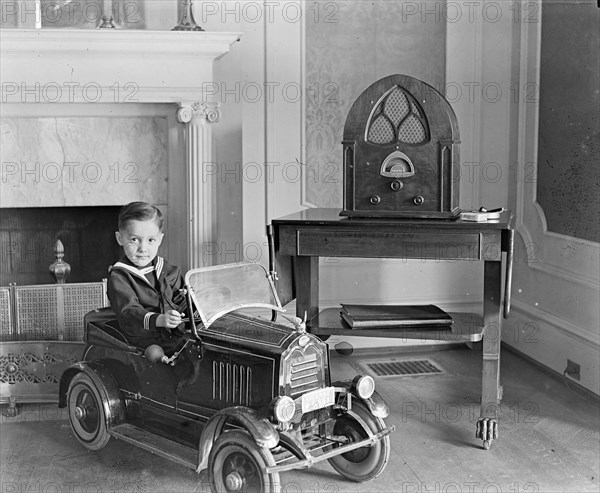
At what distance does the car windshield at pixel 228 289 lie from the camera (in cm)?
303

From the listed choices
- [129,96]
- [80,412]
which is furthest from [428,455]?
[129,96]

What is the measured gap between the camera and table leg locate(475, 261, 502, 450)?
3.45 m

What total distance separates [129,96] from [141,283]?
132 cm

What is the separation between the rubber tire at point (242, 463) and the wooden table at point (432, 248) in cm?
99

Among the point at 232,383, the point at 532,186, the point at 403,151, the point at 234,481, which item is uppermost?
the point at 403,151

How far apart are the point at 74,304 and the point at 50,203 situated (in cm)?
69

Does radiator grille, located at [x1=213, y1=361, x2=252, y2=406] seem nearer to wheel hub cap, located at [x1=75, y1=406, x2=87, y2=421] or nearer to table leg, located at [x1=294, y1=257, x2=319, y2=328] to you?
wheel hub cap, located at [x1=75, y1=406, x2=87, y2=421]

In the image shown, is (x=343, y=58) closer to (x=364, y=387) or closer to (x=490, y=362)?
(x=490, y=362)

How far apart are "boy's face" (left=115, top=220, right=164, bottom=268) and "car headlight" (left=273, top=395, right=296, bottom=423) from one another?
929 mm

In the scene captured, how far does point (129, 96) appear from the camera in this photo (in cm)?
423

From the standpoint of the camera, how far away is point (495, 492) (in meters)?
3.01

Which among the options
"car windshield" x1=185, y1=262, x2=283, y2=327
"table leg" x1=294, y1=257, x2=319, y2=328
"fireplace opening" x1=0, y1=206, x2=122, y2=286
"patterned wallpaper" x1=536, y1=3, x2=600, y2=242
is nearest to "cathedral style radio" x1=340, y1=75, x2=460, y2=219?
"table leg" x1=294, y1=257, x2=319, y2=328

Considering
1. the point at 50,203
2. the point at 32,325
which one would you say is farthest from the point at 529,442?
the point at 50,203

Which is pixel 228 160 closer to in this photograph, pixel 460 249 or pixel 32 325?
pixel 32 325
